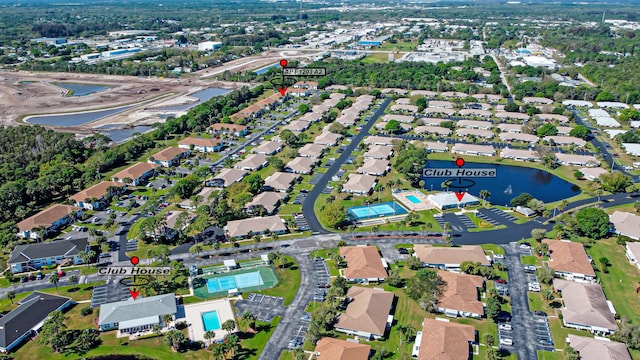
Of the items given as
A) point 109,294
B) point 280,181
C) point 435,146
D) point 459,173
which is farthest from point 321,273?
point 435,146

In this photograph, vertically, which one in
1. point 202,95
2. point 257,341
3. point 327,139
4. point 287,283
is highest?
point 202,95

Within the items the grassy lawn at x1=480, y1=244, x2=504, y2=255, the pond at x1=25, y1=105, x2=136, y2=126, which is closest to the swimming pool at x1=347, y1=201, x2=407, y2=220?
the grassy lawn at x1=480, y1=244, x2=504, y2=255

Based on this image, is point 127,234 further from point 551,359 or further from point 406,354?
point 551,359

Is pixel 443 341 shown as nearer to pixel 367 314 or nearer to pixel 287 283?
pixel 367 314

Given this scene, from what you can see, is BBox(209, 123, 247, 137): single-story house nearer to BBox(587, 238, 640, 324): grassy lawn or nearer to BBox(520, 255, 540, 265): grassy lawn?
BBox(520, 255, 540, 265): grassy lawn

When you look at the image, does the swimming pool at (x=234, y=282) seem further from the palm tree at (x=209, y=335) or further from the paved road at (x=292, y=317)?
the palm tree at (x=209, y=335)

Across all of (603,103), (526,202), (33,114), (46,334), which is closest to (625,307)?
(526,202)
